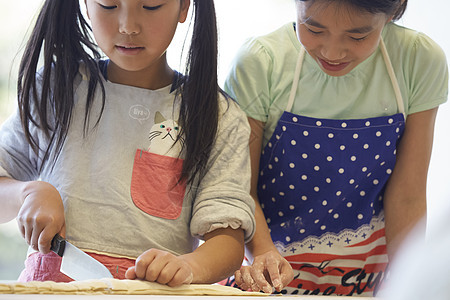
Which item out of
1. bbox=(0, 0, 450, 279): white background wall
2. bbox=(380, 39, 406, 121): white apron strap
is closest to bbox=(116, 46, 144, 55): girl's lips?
bbox=(0, 0, 450, 279): white background wall

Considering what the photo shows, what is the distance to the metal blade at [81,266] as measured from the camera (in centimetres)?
61

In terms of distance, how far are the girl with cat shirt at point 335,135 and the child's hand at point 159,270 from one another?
273 mm

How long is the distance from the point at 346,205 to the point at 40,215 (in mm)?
497

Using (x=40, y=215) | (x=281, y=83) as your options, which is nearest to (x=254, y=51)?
(x=281, y=83)

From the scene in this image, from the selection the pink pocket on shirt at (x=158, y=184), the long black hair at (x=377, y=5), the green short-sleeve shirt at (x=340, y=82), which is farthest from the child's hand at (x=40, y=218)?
the long black hair at (x=377, y=5)

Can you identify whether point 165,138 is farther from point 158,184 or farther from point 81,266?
point 81,266

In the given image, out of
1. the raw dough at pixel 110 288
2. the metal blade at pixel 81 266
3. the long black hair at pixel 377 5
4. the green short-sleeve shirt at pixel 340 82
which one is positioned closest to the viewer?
the raw dough at pixel 110 288

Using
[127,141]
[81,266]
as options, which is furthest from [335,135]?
[81,266]

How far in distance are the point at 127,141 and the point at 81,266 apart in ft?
0.65

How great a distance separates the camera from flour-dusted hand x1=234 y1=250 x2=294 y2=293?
68cm

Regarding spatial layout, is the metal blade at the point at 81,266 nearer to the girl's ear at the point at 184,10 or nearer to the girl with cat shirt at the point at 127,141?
the girl with cat shirt at the point at 127,141

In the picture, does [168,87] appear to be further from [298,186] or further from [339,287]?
[339,287]

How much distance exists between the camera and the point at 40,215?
62 centimetres

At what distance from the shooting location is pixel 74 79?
76 cm
